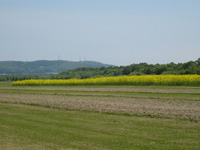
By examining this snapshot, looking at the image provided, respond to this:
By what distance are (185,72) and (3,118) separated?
4955 centimetres

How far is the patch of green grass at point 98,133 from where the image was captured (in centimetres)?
1245

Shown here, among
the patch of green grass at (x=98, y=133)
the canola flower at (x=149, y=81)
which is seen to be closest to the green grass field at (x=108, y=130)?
the patch of green grass at (x=98, y=133)

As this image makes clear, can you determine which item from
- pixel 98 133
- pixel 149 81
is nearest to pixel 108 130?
pixel 98 133

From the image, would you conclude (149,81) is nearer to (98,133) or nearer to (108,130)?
(108,130)

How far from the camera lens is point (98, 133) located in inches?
584

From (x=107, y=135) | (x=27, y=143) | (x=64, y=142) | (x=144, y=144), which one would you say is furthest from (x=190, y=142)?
(x=27, y=143)

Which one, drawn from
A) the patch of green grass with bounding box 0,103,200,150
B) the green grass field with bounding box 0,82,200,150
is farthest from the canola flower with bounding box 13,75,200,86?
the patch of green grass with bounding box 0,103,200,150

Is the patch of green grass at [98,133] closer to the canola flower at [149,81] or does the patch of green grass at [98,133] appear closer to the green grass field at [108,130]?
the green grass field at [108,130]

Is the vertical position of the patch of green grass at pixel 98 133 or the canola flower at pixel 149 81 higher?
the canola flower at pixel 149 81

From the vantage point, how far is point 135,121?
59.1ft

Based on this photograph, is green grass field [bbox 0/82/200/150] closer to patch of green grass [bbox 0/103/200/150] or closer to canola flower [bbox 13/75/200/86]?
patch of green grass [bbox 0/103/200/150]

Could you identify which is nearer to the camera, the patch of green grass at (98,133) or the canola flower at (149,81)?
the patch of green grass at (98,133)

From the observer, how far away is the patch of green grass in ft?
40.9

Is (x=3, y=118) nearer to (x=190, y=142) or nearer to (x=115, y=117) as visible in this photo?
(x=115, y=117)
